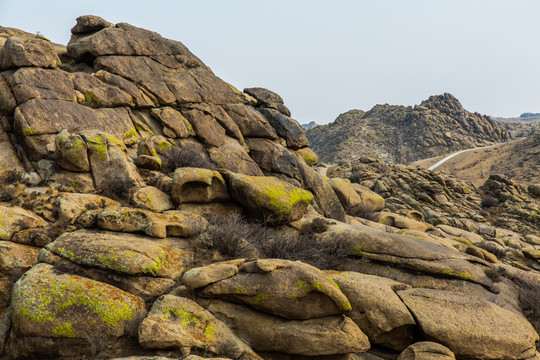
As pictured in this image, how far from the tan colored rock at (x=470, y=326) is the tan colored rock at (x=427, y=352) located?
36 cm

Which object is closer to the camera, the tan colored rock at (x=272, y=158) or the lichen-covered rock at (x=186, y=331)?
the lichen-covered rock at (x=186, y=331)

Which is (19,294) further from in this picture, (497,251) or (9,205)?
(497,251)

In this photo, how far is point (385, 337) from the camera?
628 cm

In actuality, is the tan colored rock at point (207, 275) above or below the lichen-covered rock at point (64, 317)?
above

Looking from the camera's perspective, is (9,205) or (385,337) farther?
(9,205)

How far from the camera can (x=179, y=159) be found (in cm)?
1124

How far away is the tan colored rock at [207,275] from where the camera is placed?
224 inches

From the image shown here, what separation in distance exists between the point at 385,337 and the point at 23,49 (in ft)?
48.5

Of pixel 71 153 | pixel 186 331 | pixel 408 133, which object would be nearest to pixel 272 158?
pixel 71 153

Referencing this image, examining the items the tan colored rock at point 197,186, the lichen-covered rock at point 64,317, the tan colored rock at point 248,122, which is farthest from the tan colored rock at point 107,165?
the tan colored rock at point 248,122

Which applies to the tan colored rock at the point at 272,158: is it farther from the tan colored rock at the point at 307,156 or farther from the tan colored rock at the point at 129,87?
the tan colored rock at the point at 129,87

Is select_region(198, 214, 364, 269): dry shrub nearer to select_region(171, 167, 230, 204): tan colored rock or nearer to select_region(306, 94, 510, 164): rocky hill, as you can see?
select_region(171, 167, 230, 204): tan colored rock

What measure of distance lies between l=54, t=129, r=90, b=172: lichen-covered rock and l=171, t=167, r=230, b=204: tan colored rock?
2.70 meters

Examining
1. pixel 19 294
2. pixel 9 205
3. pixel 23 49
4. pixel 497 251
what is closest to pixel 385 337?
pixel 19 294
